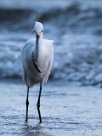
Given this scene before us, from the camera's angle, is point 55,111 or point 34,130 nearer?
point 34,130

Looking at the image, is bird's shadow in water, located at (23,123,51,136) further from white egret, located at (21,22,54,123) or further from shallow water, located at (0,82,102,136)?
white egret, located at (21,22,54,123)

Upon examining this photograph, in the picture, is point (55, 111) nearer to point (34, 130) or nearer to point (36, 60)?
point (36, 60)

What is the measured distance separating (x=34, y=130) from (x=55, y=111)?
112 centimetres

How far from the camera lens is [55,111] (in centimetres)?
825

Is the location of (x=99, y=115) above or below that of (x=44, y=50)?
below

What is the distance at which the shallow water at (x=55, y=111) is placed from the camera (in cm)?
707

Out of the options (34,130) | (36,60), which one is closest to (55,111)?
(36,60)

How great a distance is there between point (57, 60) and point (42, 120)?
5301 millimetres

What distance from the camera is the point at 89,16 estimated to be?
19672mm

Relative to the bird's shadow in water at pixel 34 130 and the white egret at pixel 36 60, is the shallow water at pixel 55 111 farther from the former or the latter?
Answer: the white egret at pixel 36 60

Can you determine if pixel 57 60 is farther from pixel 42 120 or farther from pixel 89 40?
pixel 42 120

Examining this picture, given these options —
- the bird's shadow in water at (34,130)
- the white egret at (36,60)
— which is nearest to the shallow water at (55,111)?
the bird's shadow in water at (34,130)

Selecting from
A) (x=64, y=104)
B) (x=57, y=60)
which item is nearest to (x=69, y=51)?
(x=57, y=60)

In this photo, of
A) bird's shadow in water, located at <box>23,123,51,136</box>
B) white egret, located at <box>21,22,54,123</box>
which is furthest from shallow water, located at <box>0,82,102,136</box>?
white egret, located at <box>21,22,54,123</box>
